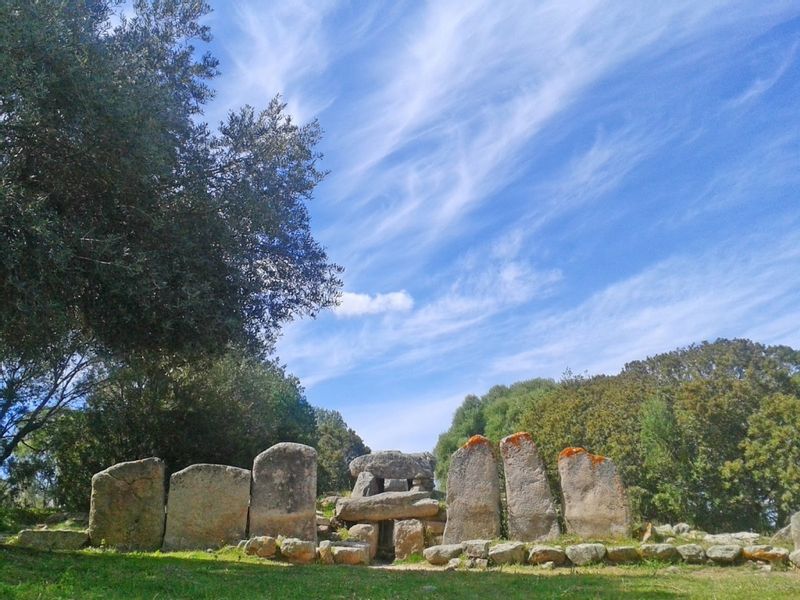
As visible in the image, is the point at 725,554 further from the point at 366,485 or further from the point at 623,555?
the point at 366,485

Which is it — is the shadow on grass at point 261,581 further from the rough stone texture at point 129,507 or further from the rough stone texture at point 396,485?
the rough stone texture at point 396,485

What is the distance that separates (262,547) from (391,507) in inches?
189

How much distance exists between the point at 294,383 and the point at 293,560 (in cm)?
2131

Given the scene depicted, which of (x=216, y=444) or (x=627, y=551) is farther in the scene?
(x=216, y=444)

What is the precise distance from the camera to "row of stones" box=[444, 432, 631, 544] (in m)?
17.3

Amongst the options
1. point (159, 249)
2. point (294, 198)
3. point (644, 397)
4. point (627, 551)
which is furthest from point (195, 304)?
point (644, 397)

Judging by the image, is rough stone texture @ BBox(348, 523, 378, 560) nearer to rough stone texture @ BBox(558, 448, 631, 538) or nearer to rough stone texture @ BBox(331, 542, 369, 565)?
rough stone texture @ BBox(331, 542, 369, 565)

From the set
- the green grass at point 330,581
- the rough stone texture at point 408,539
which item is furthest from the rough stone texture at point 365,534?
the green grass at point 330,581

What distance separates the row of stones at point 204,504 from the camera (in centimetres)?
1788

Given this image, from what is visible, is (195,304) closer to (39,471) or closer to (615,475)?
(615,475)

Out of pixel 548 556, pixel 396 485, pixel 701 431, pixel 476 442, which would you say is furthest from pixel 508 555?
pixel 701 431

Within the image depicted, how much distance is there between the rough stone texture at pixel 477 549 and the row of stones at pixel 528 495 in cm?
211

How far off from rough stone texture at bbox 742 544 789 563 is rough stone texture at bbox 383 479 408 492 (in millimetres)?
11072

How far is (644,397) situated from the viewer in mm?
35062
